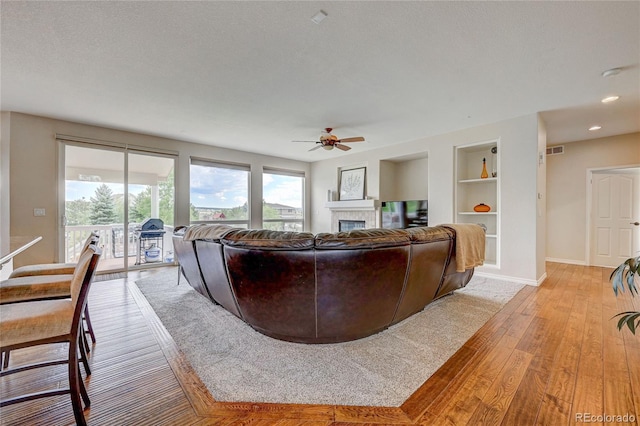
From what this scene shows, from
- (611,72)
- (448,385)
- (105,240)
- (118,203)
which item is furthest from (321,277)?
(105,240)

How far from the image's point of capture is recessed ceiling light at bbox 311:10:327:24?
1.92 meters

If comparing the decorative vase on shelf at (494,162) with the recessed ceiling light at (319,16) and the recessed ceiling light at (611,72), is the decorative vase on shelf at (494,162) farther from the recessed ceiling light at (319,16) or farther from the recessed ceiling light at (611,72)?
the recessed ceiling light at (319,16)

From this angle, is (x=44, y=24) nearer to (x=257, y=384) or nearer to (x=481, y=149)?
(x=257, y=384)

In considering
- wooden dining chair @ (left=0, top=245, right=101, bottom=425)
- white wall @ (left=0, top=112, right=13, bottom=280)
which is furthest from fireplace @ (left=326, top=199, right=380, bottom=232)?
white wall @ (left=0, top=112, right=13, bottom=280)

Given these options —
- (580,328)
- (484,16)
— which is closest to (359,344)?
(580,328)

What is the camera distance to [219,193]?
610 cm

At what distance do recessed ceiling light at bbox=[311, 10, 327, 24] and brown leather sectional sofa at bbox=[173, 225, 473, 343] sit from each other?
162 centimetres

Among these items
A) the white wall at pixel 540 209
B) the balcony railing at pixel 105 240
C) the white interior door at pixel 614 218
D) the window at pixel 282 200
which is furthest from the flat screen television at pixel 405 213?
the balcony railing at pixel 105 240

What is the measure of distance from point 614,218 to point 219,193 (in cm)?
794

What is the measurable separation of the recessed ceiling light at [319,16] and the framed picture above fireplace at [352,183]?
451cm

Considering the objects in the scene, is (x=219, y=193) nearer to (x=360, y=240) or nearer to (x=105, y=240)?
(x=105, y=240)

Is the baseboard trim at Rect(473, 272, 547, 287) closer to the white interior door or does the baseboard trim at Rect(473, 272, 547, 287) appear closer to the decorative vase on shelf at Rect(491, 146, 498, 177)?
the decorative vase on shelf at Rect(491, 146, 498, 177)

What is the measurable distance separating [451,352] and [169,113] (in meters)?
4.54

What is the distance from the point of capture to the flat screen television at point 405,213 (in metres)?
5.18
